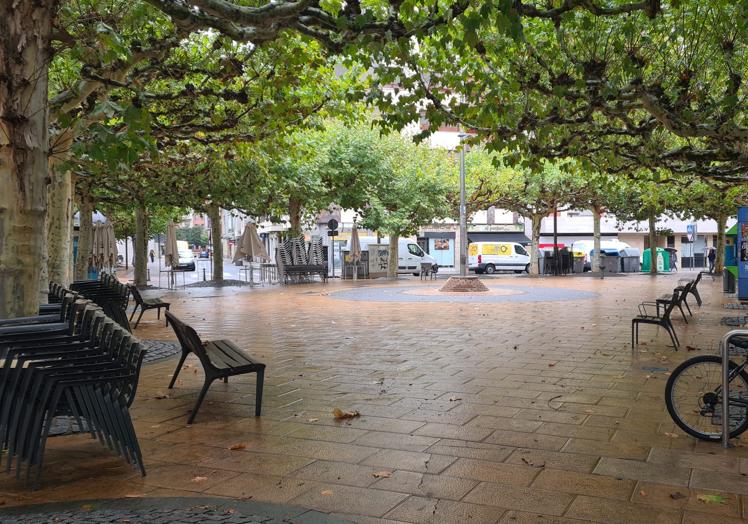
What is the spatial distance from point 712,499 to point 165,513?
3.16 meters

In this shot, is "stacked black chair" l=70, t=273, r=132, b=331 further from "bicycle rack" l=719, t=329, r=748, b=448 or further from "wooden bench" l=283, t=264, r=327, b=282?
"wooden bench" l=283, t=264, r=327, b=282

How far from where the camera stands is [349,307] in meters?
17.5

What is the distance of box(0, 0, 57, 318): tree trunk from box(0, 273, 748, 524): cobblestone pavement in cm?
140

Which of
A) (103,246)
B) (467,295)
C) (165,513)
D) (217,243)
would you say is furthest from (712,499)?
(217,243)

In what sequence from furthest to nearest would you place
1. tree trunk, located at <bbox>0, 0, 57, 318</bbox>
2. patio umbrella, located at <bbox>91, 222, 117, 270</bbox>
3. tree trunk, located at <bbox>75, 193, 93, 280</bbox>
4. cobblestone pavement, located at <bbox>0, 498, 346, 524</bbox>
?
1. patio umbrella, located at <bbox>91, 222, 117, 270</bbox>
2. tree trunk, located at <bbox>75, 193, 93, 280</bbox>
3. tree trunk, located at <bbox>0, 0, 57, 318</bbox>
4. cobblestone pavement, located at <bbox>0, 498, 346, 524</bbox>

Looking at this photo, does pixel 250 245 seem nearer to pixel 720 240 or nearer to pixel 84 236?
pixel 84 236

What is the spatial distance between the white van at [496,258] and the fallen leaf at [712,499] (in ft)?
118

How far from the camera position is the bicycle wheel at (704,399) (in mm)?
5277

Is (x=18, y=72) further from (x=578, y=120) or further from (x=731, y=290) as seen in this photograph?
(x=731, y=290)

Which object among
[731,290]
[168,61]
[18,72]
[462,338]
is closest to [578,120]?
[462,338]

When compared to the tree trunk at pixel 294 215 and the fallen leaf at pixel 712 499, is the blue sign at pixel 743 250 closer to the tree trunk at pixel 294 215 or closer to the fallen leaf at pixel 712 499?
the fallen leaf at pixel 712 499

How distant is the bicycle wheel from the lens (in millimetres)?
5277

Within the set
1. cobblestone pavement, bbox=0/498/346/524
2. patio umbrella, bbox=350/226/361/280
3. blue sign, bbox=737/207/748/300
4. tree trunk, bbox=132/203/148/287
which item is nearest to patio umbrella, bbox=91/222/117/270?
tree trunk, bbox=132/203/148/287

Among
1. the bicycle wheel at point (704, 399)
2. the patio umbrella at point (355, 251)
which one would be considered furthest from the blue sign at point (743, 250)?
the patio umbrella at point (355, 251)
